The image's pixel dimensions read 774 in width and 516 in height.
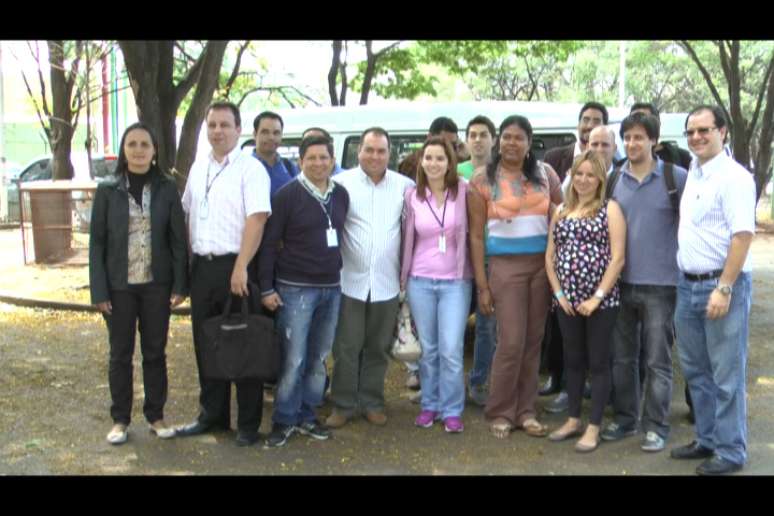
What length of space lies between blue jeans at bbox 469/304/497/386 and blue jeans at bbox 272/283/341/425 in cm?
117

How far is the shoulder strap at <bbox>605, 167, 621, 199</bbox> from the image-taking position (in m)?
5.02

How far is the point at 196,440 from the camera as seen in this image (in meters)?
5.10

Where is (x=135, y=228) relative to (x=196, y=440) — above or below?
above

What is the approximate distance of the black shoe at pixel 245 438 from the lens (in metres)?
5.02

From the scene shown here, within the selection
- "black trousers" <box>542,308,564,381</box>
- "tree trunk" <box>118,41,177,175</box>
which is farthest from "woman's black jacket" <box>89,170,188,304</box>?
"tree trunk" <box>118,41,177,175</box>

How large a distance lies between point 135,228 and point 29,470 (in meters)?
1.49

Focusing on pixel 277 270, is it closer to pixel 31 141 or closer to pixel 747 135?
pixel 747 135

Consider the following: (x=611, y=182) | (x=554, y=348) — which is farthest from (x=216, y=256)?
(x=554, y=348)

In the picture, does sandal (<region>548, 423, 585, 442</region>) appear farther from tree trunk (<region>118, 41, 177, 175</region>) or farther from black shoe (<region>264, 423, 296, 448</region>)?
tree trunk (<region>118, 41, 177, 175</region>)

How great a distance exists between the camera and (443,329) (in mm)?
5301

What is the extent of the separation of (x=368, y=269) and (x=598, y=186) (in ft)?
4.99

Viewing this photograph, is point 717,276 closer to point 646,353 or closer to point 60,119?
point 646,353

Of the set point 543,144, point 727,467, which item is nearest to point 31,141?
point 543,144

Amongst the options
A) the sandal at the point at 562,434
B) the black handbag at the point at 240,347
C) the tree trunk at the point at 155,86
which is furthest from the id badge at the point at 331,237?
the tree trunk at the point at 155,86
